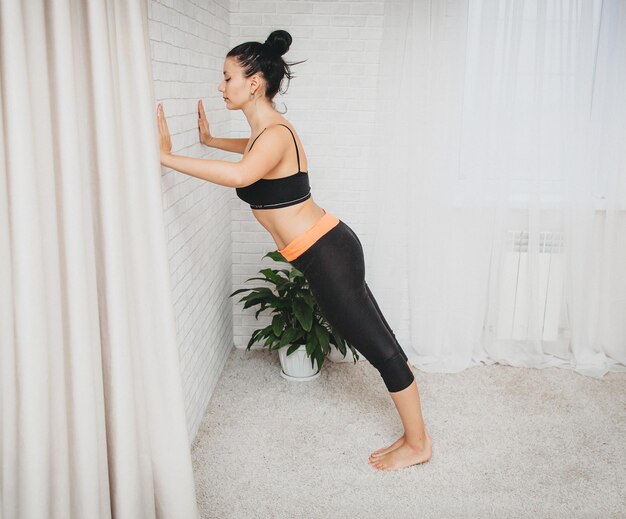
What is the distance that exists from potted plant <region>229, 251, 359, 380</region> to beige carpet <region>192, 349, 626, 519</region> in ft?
0.38

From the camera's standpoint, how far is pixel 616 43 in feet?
9.33

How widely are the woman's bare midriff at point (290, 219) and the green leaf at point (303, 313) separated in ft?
2.11

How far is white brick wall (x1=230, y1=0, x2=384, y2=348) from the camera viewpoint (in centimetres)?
297

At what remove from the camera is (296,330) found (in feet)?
9.30

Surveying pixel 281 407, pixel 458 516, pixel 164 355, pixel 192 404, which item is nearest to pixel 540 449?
pixel 458 516

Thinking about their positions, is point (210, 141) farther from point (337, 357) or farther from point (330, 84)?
point (337, 357)

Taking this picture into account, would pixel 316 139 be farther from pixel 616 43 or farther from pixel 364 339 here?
pixel 616 43

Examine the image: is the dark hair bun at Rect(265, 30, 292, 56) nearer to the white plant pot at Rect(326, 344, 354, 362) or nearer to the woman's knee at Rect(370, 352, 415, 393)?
the woman's knee at Rect(370, 352, 415, 393)

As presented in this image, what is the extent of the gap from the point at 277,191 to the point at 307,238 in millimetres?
198

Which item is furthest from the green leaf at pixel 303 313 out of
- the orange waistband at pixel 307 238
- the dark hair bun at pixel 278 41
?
the dark hair bun at pixel 278 41

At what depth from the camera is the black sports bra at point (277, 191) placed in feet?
6.79

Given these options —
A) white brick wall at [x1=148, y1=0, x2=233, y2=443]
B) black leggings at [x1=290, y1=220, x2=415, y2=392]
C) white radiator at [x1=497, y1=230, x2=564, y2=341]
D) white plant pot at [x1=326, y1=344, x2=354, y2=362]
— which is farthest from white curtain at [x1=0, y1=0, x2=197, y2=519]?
white radiator at [x1=497, y1=230, x2=564, y2=341]

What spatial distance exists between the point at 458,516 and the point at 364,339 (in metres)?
0.68

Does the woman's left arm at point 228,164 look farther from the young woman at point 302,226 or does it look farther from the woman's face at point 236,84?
the woman's face at point 236,84
